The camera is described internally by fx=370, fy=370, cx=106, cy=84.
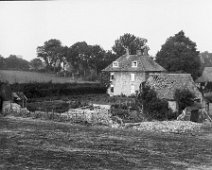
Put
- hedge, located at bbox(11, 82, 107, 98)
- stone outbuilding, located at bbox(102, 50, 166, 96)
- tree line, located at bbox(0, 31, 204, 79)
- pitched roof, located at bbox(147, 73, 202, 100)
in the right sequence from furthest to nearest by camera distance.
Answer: tree line, located at bbox(0, 31, 204, 79) < stone outbuilding, located at bbox(102, 50, 166, 96) < hedge, located at bbox(11, 82, 107, 98) < pitched roof, located at bbox(147, 73, 202, 100)

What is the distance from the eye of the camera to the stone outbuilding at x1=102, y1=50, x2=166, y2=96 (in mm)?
66812

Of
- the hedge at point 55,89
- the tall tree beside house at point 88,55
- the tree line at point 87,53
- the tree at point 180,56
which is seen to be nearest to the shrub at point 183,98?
the hedge at point 55,89

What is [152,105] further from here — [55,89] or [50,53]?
[50,53]

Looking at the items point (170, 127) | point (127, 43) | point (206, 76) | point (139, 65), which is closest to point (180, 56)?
point (206, 76)

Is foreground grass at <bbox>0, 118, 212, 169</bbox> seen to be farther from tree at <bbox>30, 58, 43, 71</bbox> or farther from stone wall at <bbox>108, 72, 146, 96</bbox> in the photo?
tree at <bbox>30, 58, 43, 71</bbox>

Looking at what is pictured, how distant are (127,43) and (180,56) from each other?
3896 cm

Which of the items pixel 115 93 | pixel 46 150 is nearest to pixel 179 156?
pixel 46 150

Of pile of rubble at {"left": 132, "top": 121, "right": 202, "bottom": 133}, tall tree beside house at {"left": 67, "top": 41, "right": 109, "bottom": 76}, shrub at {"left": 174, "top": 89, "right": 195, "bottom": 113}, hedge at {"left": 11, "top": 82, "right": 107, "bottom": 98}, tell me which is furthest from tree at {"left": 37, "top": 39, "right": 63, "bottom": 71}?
pile of rubble at {"left": 132, "top": 121, "right": 202, "bottom": 133}

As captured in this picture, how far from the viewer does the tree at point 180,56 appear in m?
76.1

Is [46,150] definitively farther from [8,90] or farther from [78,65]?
[78,65]

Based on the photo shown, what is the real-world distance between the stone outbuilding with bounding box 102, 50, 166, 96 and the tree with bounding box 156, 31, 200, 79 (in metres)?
8.51

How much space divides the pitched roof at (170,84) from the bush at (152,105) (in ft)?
3.12

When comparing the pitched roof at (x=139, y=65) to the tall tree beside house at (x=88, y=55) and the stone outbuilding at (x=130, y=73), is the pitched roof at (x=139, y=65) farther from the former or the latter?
the tall tree beside house at (x=88, y=55)

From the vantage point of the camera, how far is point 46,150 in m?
25.5
